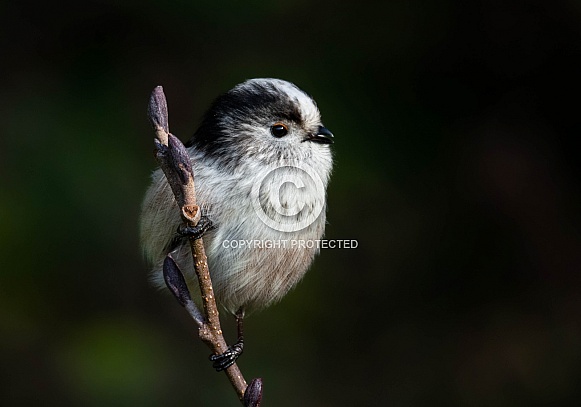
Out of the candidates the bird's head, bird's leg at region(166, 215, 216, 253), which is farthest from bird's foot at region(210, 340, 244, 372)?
the bird's head

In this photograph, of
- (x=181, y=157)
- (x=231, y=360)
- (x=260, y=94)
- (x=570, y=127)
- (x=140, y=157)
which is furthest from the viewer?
(x=570, y=127)

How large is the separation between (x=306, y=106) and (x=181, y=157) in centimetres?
75

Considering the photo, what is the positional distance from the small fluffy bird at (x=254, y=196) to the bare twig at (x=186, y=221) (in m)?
0.33

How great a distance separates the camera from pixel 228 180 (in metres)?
2.07

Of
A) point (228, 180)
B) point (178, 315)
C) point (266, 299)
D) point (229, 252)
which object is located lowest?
point (178, 315)

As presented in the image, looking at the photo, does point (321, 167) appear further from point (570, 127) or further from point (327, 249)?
point (570, 127)

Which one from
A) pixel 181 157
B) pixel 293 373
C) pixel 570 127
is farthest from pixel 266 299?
pixel 570 127

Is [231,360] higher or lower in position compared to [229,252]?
lower

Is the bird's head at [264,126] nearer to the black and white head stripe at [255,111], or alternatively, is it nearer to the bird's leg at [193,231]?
the black and white head stripe at [255,111]

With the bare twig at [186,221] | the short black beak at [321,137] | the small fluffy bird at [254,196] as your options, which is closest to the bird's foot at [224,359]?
the small fluffy bird at [254,196]

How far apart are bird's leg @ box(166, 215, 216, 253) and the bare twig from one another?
1cm
